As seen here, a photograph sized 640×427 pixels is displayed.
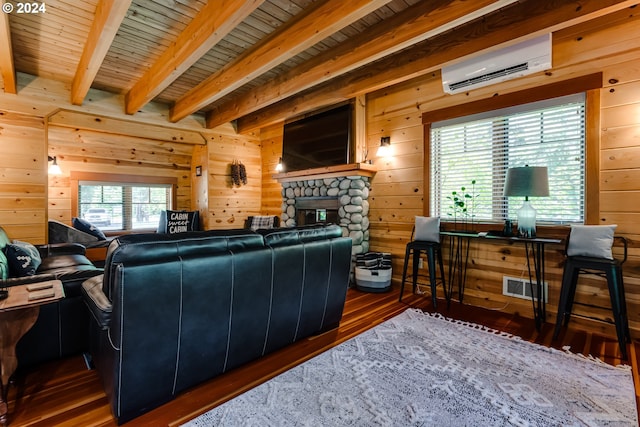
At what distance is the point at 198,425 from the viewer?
151cm

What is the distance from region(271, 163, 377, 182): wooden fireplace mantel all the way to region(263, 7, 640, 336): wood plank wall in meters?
0.21

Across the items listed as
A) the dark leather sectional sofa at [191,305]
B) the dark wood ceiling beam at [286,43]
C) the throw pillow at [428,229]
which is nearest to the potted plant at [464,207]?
the throw pillow at [428,229]

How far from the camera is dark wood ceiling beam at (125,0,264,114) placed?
2112mm

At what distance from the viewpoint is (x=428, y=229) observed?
135 inches

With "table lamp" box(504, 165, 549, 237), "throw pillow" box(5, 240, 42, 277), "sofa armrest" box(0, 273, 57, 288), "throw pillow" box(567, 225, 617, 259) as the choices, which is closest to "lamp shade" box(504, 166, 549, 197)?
"table lamp" box(504, 165, 549, 237)

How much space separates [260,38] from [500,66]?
2.27 metres

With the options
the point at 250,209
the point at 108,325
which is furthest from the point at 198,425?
the point at 250,209

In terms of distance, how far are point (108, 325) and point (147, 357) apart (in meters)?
0.24

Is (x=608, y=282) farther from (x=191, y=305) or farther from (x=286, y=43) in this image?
(x=286, y=43)

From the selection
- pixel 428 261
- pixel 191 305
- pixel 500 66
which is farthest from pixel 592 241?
pixel 191 305

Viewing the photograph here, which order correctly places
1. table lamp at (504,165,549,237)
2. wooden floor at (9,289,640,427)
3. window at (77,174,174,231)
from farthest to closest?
window at (77,174,174,231) < table lamp at (504,165,549,237) < wooden floor at (9,289,640,427)

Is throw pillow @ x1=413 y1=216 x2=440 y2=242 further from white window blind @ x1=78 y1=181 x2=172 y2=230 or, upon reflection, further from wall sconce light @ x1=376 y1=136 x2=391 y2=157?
white window blind @ x1=78 y1=181 x2=172 y2=230

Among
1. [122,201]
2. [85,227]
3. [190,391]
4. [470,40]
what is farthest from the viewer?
[122,201]

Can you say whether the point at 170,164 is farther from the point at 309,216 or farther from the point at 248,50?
the point at 248,50
